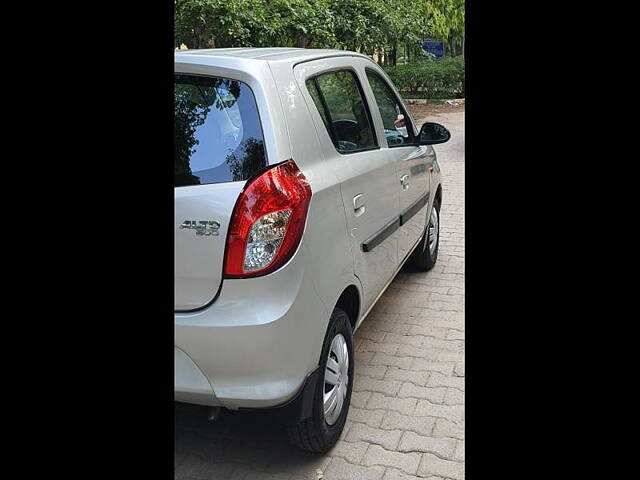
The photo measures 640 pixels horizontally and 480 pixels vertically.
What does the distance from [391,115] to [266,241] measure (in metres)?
2.16

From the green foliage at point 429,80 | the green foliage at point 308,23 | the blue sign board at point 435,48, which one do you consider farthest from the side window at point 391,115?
the blue sign board at point 435,48

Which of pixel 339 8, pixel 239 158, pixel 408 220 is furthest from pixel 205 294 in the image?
pixel 339 8

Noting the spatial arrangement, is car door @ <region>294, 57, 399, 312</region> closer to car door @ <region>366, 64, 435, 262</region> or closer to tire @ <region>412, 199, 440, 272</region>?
car door @ <region>366, 64, 435, 262</region>

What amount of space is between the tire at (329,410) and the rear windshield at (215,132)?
2.67ft

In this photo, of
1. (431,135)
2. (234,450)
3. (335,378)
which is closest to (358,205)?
(335,378)

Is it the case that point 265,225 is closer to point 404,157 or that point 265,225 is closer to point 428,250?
point 404,157

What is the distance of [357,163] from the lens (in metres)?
3.37

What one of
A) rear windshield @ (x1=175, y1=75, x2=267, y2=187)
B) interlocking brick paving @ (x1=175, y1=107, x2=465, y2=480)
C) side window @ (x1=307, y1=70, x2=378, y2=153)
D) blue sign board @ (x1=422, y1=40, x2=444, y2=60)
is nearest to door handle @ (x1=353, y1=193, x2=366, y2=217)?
side window @ (x1=307, y1=70, x2=378, y2=153)

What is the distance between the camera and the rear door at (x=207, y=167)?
8.14ft

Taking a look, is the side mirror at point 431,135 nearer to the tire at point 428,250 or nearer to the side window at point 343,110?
the side window at point 343,110
